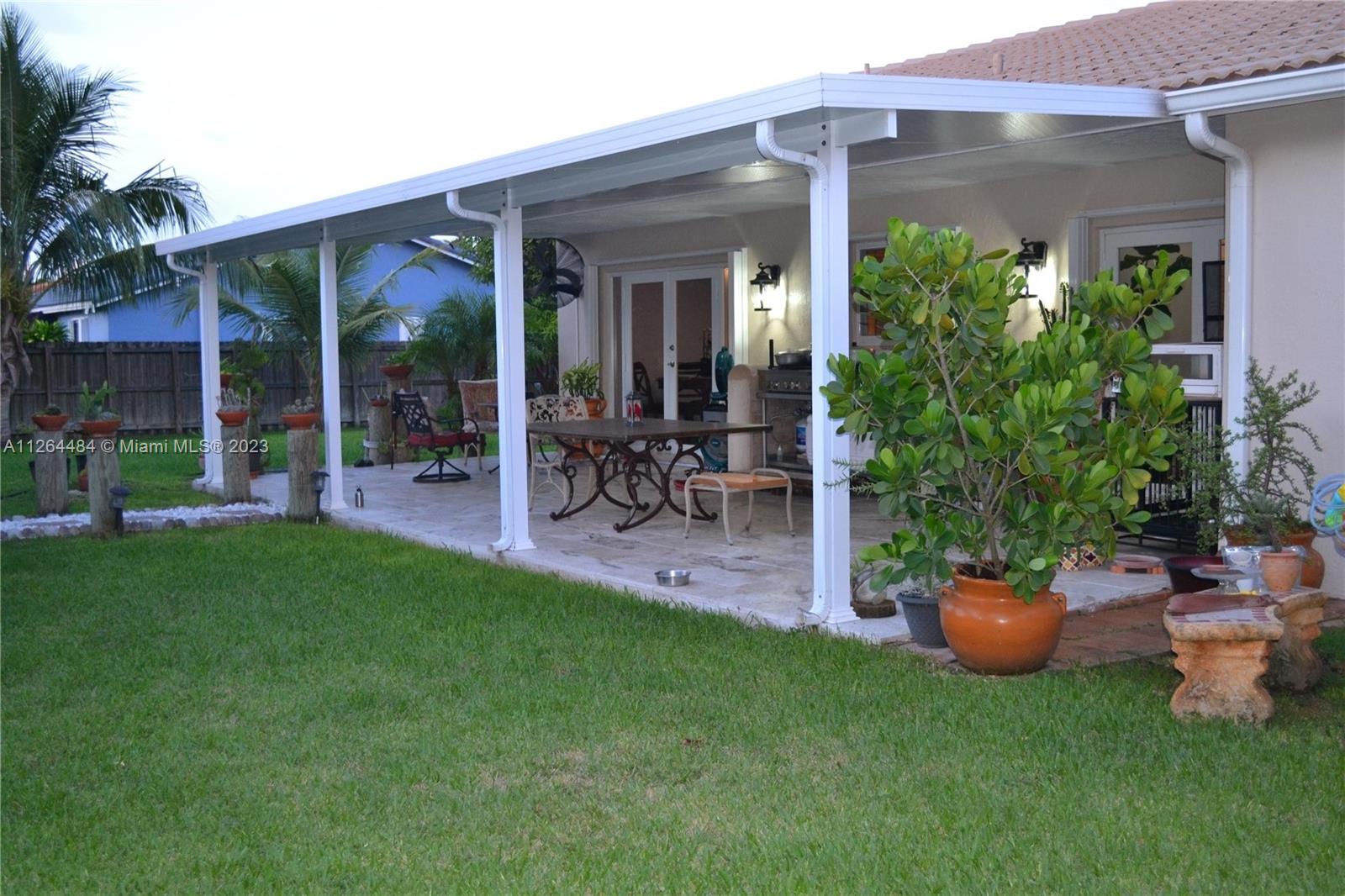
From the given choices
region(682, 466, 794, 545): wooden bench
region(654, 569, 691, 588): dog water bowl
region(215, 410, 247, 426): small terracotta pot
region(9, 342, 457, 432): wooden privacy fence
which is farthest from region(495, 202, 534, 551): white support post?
region(9, 342, 457, 432): wooden privacy fence

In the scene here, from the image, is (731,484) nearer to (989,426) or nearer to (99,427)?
(989,426)

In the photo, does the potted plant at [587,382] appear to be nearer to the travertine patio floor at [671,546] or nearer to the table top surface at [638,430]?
the travertine patio floor at [671,546]

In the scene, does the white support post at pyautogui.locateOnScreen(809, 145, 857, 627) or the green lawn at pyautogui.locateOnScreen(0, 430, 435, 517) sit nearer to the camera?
the white support post at pyautogui.locateOnScreen(809, 145, 857, 627)

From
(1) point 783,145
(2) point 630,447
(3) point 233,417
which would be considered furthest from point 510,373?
(3) point 233,417

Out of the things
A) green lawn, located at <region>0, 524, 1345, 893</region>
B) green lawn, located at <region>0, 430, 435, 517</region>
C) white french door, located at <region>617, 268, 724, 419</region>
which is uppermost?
white french door, located at <region>617, 268, 724, 419</region>

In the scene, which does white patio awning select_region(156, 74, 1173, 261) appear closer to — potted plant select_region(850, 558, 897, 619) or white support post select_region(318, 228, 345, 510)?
white support post select_region(318, 228, 345, 510)

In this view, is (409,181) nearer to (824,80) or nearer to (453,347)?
(824,80)

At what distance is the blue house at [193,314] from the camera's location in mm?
23953

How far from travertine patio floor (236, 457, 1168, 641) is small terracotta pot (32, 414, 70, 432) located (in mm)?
1744

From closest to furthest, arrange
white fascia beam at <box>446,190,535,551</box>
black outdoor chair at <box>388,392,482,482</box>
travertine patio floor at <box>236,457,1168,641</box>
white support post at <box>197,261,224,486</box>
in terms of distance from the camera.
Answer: travertine patio floor at <box>236,457,1168,641</box>
white fascia beam at <box>446,190,535,551</box>
white support post at <box>197,261,224,486</box>
black outdoor chair at <box>388,392,482,482</box>

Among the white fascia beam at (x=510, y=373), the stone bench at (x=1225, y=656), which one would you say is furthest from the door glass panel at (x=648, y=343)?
the stone bench at (x=1225, y=656)

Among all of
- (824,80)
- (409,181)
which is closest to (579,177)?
(409,181)

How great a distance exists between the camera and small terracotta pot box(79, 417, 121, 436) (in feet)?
31.6

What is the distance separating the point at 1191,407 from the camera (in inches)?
291
